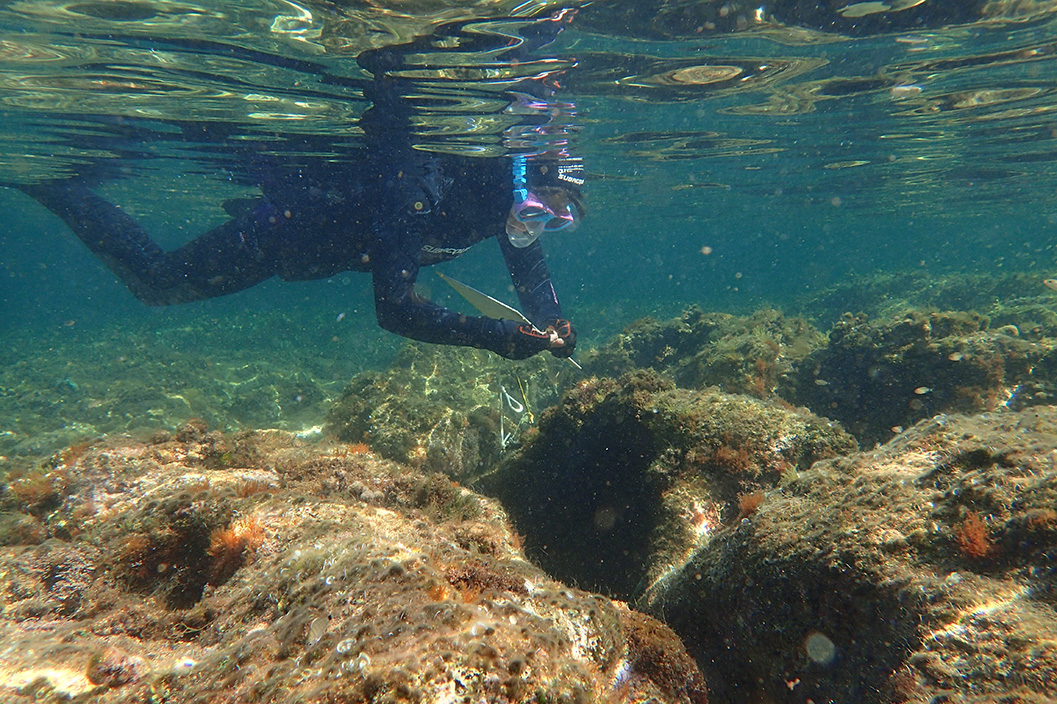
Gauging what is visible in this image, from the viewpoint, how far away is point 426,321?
569 cm

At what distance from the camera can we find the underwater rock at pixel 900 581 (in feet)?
5.41

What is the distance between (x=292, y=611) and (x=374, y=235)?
5.35m

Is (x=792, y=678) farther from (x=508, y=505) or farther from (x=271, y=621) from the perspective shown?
(x=508, y=505)

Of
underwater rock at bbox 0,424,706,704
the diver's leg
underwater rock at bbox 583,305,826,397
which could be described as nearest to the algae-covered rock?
the diver's leg

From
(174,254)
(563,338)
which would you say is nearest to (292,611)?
(563,338)

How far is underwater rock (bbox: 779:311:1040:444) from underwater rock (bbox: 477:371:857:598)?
11.2 feet

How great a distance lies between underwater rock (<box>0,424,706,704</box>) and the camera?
1.58m

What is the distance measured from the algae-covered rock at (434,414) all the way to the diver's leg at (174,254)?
105 inches

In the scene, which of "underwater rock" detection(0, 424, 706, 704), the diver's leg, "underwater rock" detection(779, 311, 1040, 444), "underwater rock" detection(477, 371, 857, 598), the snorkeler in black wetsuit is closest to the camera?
"underwater rock" detection(0, 424, 706, 704)

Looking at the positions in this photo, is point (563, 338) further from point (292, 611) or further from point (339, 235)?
point (292, 611)

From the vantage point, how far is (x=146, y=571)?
2.84 metres

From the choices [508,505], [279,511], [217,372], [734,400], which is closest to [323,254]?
[508,505]

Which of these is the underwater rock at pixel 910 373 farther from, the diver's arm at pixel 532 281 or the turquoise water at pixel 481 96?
the turquoise water at pixel 481 96

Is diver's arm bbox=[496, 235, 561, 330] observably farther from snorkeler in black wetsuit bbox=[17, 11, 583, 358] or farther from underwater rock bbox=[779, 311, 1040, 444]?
underwater rock bbox=[779, 311, 1040, 444]
